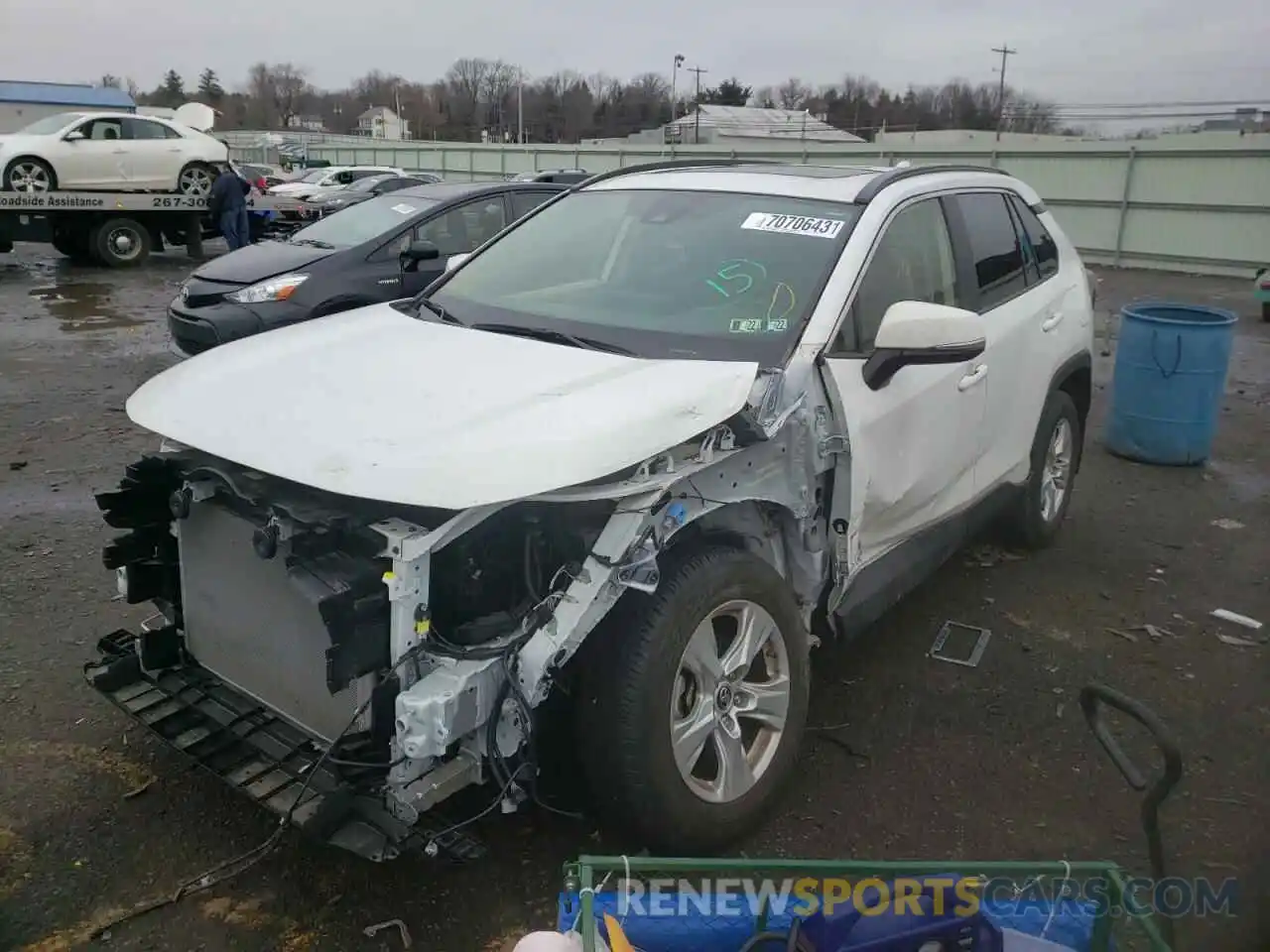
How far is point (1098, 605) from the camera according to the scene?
488 centimetres

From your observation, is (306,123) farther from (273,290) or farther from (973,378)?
(973,378)

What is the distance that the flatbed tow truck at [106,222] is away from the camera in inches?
649

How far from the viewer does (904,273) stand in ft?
12.7

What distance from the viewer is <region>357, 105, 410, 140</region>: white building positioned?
87688 mm

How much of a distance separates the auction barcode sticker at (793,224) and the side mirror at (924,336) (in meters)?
0.49

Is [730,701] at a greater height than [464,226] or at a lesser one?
lesser

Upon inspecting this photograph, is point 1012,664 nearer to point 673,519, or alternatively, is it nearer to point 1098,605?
point 1098,605

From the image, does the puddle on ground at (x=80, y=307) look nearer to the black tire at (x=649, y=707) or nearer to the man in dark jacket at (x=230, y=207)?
the man in dark jacket at (x=230, y=207)

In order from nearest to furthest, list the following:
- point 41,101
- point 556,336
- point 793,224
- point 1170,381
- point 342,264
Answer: point 556,336 → point 793,224 → point 1170,381 → point 342,264 → point 41,101

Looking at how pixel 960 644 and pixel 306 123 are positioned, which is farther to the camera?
pixel 306 123

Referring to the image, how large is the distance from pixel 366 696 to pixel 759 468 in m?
1.30

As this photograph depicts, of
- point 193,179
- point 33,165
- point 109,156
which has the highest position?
point 109,156

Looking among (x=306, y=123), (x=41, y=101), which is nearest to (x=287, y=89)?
(x=306, y=123)

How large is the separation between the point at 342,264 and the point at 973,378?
19.7 ft
